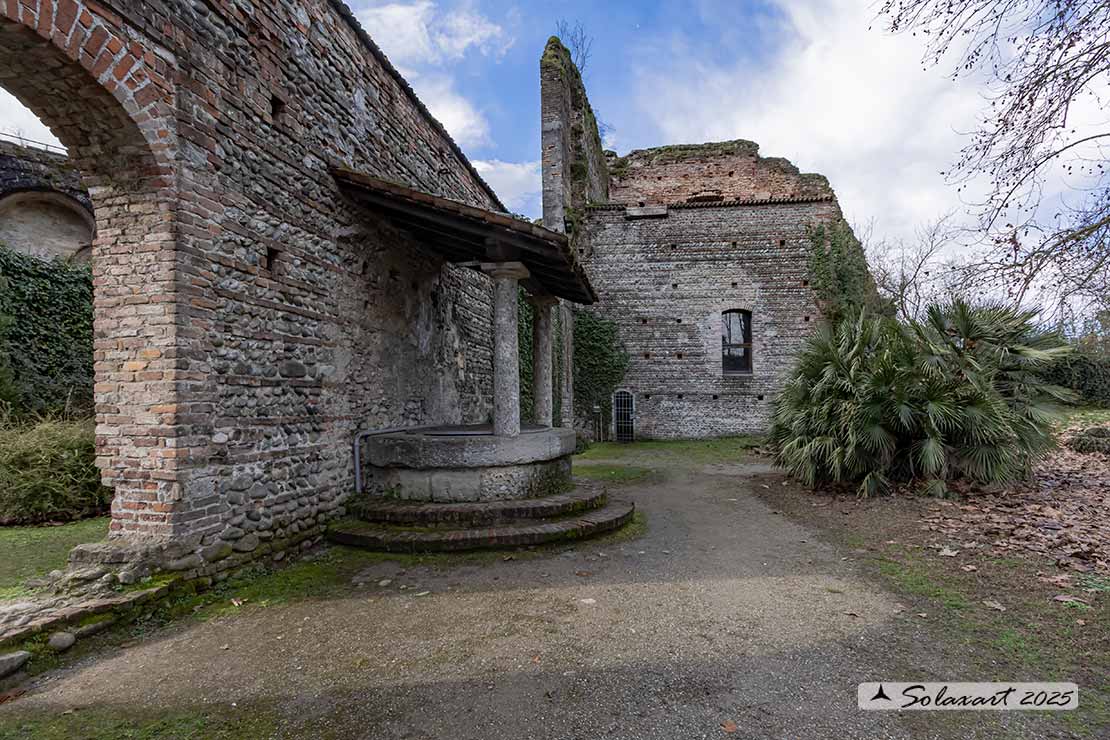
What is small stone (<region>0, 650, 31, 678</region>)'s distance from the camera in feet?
Result: 9.77

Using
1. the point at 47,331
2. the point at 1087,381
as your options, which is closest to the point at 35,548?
the point at 47,331

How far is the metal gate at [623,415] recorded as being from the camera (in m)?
16.8

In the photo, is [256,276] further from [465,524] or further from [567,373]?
[567,373]

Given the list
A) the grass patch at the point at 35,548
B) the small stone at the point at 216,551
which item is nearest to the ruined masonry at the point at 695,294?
the grass patch at the point at 35,548

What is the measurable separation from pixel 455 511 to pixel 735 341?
43.0ft

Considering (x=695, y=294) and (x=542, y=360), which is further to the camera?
(x=695, y=294)

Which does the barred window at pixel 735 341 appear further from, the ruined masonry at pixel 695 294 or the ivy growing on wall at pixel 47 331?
the ivy growing on wall at pixel 47 331

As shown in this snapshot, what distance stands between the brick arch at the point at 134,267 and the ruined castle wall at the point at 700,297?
45.2 ft

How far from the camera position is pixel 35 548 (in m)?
5.40

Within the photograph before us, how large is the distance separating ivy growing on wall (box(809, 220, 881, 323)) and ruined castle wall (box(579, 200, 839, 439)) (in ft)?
0.90

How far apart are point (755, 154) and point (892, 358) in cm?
1627

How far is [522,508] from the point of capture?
5848 millimetres

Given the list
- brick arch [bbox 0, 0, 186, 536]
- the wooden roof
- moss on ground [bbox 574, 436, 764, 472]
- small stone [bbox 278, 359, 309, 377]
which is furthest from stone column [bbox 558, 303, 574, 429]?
brick arch [bbox 0, 0, 186, 536]

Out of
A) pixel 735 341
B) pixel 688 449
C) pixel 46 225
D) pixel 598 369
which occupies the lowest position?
pixel 688 449
